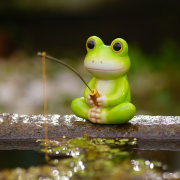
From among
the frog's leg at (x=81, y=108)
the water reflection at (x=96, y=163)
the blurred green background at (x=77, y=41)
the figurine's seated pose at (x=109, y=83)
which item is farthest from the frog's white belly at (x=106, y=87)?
the blurred green background at (x=77, y=41)

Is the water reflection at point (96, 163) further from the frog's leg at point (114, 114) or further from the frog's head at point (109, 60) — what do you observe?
the frog's head at point (109, 60)

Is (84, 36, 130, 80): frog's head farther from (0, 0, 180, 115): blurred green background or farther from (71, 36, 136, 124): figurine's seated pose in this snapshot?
(0, 0, 180, 115): blurred green background

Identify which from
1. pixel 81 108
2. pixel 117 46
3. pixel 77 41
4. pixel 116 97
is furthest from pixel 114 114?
pixel 77 41

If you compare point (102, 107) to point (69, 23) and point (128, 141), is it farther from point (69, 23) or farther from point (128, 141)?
point (69, 23)

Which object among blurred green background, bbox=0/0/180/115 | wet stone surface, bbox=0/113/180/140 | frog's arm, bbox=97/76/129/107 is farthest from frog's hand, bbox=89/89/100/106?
blurred green background, bbox=0/0/180/115

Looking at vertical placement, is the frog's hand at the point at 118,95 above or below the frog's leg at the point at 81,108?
above

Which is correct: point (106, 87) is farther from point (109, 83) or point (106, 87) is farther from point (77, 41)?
point (77, 41)
